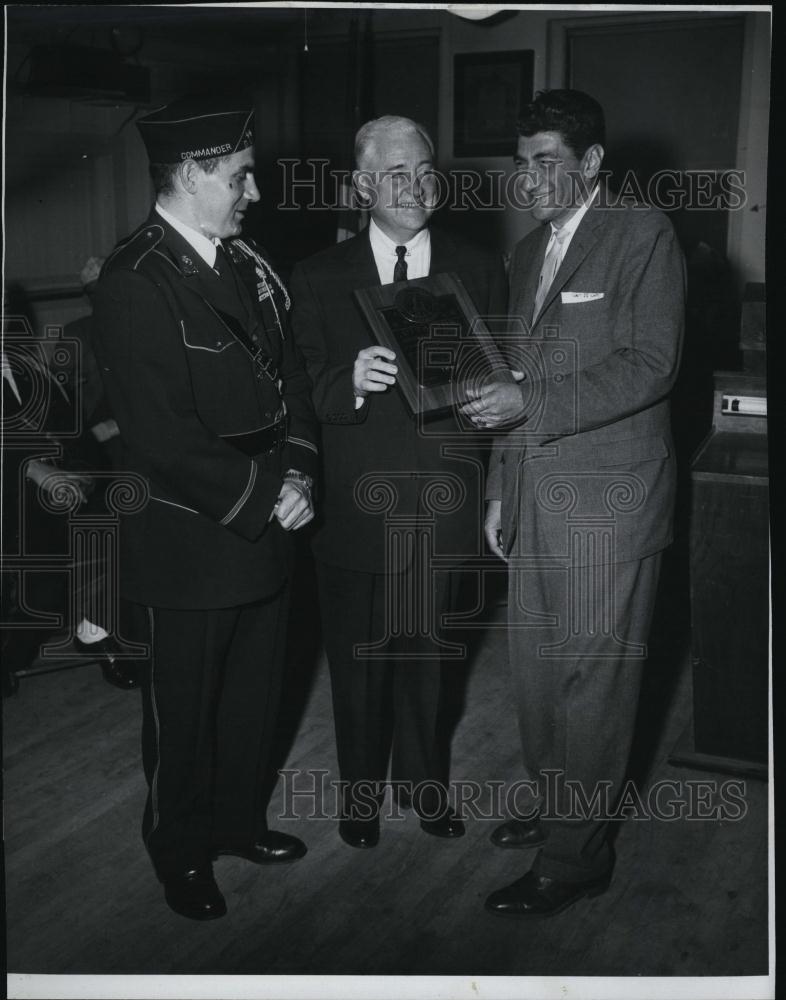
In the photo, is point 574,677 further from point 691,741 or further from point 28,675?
point 28,675

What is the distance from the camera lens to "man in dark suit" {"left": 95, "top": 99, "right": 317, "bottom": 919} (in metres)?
1.96

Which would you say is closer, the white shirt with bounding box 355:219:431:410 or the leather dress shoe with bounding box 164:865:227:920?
the leather dress shoe with bounding box 164:865:227:920

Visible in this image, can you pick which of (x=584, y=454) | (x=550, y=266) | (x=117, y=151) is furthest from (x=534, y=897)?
(x=117, y=151)

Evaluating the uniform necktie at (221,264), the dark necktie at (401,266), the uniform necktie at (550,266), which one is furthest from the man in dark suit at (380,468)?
the uniform necktie at (221,264)

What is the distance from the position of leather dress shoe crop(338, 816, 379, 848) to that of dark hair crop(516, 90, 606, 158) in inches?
60.6

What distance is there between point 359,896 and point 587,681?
0.67 metres

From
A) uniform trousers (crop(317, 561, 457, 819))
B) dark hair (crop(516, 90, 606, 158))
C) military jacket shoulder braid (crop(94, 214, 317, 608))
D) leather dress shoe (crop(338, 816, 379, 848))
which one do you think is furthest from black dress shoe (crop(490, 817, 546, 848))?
dark hair (crop(516, 90, 606, 158))

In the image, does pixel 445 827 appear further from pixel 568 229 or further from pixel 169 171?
pixel 169 171

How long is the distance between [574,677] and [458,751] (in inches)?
32.6

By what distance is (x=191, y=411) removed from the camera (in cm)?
199

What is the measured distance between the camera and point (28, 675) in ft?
10.9

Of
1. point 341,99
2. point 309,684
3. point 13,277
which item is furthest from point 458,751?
point 341,99

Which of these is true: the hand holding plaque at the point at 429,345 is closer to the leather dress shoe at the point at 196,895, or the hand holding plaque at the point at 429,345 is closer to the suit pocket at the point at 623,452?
the suit pocket at the point at 623,452

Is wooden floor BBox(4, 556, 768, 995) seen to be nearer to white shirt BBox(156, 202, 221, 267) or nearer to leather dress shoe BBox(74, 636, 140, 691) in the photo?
leather dress shoe BBox(74, 636, 140, 691)
